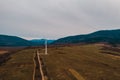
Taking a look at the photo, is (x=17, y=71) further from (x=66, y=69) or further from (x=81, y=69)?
(x=81, y=69)

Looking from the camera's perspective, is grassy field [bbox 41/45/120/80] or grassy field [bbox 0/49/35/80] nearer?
grassy field [bbox 41/45/120/80]

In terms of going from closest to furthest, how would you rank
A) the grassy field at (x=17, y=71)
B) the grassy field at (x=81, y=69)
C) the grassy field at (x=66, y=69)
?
the grassy field at (x=81, y=69), the grassy field at (x=66, y=69), the grassy field at (x=17, y=71)

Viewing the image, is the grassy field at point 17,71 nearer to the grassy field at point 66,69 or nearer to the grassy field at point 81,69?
the grassy field at point 66,69

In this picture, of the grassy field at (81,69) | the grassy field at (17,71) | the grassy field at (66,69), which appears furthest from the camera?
the grassy field at (17,71)

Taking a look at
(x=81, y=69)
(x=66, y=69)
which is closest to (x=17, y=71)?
(x=66, y=69)

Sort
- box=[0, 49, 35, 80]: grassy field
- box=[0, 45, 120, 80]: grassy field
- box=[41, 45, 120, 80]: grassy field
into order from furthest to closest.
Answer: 1. box=[0, 49, 35, 80]: grassy field
2. box=[0, 45, 120, 80]: grassy field
3. box=[41, 45, 120, 80]: grassy field

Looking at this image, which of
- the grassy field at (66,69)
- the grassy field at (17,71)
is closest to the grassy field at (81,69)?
the grassy field at (66,69)

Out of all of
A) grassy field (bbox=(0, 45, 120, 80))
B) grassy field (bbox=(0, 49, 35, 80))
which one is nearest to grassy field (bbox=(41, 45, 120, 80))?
grassy field (bbox=(0, 45, 120, 80))

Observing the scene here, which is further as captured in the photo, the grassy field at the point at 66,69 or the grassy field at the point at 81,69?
the grassy field at the point at 66,69

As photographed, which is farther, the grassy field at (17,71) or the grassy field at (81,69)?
the grassy field at (17,71)

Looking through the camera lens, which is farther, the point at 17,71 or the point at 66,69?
the point at 66,69

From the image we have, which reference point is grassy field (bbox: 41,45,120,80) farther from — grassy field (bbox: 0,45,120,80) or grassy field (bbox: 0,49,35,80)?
grassy field (bbox: 0,49,35,80)
